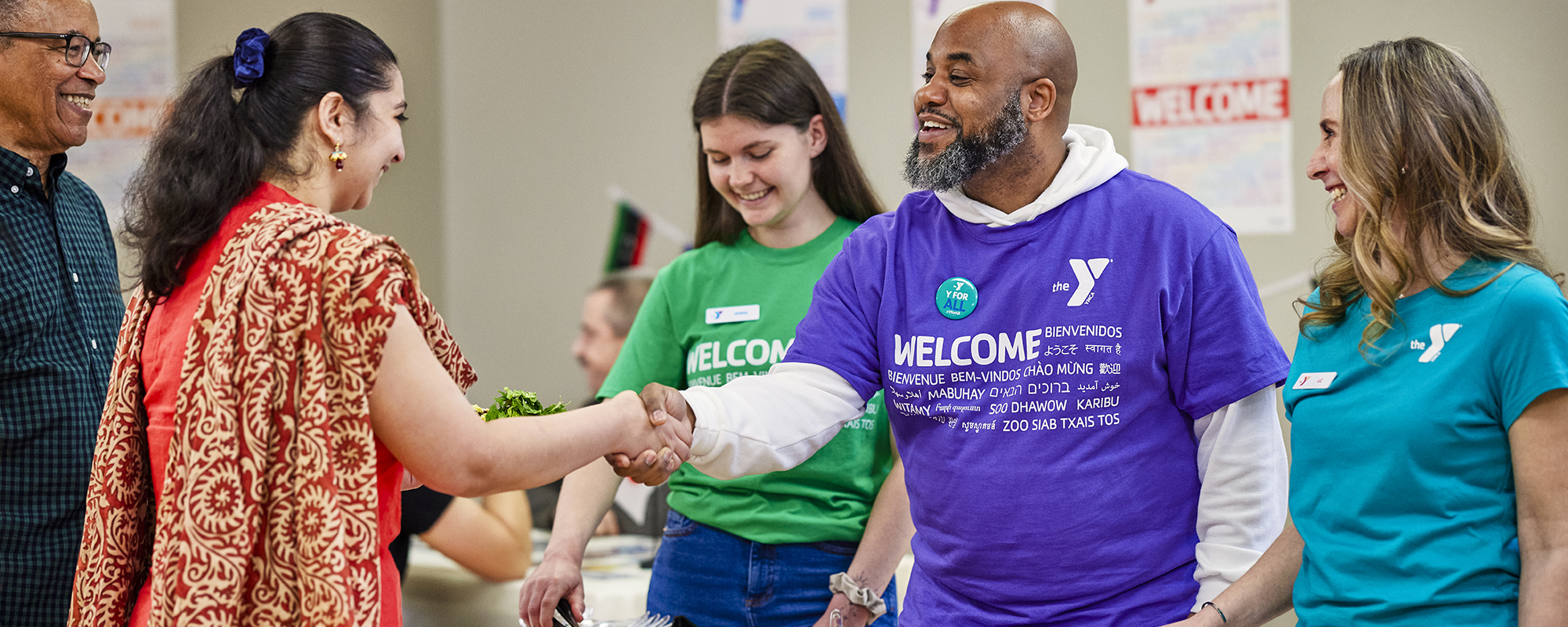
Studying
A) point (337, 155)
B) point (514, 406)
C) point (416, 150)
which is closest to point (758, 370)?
point (514, 406)

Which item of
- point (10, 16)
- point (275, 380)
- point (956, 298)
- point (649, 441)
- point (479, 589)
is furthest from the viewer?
point (479, 589)

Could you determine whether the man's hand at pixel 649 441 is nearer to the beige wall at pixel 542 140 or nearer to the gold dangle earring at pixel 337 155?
the gold dangle earring at pixel 337 155

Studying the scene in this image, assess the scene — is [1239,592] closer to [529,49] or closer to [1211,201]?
[1211,201]

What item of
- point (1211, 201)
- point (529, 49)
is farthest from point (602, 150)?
point (1211, 201)

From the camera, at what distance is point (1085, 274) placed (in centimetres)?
161

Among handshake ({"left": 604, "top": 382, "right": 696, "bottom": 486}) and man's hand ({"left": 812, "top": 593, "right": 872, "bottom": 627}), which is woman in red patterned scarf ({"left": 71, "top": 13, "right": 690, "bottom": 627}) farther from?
man's hand ({"left": 812, "top": 593, "right": 872, "bottom": 627})

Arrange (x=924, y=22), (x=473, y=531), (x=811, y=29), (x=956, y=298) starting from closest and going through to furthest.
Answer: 1. (x=956, y=298)
2. (x=473, y=531)
3. (x=924, y=22)
4. (x=811, y=29)

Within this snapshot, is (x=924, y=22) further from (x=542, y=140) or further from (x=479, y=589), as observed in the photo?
(x=479, y=589)

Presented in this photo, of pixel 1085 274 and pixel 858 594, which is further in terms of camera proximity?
pixel 858 594

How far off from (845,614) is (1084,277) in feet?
2.43

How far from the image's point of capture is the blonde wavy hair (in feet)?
4.53

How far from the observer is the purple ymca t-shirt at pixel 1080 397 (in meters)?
1.54

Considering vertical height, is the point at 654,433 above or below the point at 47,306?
below

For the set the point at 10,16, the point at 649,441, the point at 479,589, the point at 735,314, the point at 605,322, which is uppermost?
the point at 10,16
